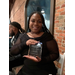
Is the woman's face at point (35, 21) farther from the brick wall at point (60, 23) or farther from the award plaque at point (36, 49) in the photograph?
the brick wall at point (60, 23)

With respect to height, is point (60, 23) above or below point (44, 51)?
above

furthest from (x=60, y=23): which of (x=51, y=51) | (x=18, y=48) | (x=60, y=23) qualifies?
(x=18, y=48)

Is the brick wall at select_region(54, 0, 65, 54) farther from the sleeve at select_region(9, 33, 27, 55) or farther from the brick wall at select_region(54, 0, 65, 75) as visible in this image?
the sleeve at select_region(9, 33, 27, 55)

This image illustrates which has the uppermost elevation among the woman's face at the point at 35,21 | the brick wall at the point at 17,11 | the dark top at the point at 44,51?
the brick wall at the point at 17,11

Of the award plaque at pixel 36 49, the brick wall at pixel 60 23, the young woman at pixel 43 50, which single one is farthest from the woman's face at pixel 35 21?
the brick wall at pixel 60 23

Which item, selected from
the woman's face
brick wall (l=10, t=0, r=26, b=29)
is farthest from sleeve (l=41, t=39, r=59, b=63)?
brick wall (l=10, t=0, r=26, b=29)

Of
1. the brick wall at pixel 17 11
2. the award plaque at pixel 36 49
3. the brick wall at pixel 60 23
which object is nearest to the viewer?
the award plaque at pixel 36 49

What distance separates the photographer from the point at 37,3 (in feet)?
2.29

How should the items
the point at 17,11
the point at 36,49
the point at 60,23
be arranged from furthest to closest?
1. the point at 60,23
2. the point at 17,11
3. the point at 36,49

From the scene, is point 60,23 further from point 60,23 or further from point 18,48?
point 18,48

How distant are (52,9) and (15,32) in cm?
62

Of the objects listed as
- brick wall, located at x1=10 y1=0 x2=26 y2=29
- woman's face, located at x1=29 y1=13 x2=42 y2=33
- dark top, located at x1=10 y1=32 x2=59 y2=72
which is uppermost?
brick wall, located at x1=10 y1=0 x2=26 y2=29
